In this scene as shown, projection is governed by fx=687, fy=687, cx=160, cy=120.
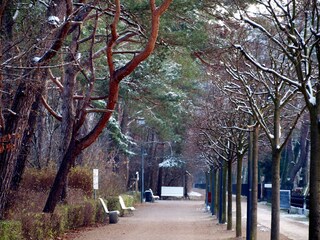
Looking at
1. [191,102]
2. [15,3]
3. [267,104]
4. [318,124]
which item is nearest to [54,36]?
[15,3]

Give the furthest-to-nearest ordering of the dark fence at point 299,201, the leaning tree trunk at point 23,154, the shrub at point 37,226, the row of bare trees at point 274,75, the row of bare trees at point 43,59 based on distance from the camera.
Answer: the dark fence at point 299,201, the leaning tree trunk at point 23,154, the shrub at point 37,226, the row of bare trees at point 43,59, the row of bare trees at point 274,75

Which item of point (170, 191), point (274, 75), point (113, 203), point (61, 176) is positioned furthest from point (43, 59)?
point (170, 191)

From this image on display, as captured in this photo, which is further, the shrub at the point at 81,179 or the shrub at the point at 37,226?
the shrub at the point at 81,179

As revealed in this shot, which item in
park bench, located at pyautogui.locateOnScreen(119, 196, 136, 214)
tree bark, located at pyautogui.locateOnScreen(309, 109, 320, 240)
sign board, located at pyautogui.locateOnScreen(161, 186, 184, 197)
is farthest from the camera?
sign board, located at pyautogui.locateOnScreen(161, 186, 184, 197)

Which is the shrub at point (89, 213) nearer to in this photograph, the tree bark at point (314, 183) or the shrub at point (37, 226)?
the shrub at point (37, 226)

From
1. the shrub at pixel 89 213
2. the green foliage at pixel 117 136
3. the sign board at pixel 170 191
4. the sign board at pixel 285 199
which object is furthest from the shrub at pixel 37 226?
the sign board at pixel 170 191

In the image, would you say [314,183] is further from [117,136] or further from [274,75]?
[117,136]

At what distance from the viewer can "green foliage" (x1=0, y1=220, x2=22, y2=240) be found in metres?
14.8

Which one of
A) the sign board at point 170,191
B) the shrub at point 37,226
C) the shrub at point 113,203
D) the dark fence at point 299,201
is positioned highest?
the sign board at point 170,191

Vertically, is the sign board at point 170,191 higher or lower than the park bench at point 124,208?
higher

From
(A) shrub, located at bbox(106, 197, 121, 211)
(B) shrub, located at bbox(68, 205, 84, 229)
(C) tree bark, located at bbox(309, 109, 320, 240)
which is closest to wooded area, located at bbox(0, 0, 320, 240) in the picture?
(C) tree bark, located at bbox(309, 109, 320, 240)

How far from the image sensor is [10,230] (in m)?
15.2

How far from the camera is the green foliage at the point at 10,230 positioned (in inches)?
581

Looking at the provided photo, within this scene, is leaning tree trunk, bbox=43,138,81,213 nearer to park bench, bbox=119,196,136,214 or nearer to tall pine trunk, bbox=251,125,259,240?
tall pine trunk, bbox=251,125,259,240
